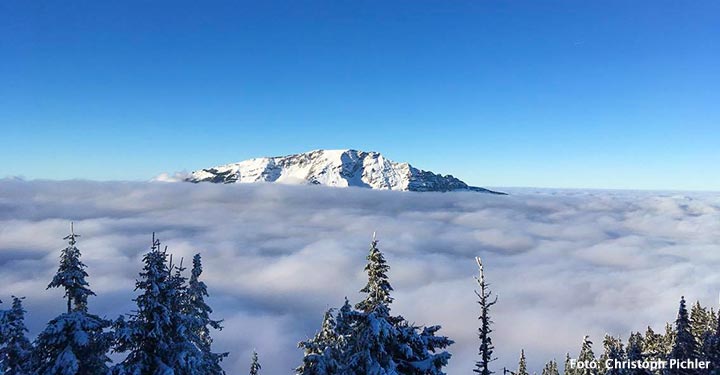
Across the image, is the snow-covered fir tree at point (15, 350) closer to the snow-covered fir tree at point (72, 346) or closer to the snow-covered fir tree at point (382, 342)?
the snow-covered fir tree at point (72, 346)

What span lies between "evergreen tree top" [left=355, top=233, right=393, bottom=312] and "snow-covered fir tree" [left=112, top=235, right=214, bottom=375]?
6.55 meters

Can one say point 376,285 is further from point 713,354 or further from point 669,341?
point 669,341

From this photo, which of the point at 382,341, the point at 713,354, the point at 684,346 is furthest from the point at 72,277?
the point at 713,354

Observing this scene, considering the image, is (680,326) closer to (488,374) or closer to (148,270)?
(488,374)

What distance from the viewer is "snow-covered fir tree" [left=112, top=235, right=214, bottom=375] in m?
14.8

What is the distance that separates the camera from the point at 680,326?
119 ft

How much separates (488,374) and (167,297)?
1511 centimetres

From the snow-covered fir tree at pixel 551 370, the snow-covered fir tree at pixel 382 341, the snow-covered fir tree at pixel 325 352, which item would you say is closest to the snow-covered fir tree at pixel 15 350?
the snow-covered fir tree at pixel 325 352

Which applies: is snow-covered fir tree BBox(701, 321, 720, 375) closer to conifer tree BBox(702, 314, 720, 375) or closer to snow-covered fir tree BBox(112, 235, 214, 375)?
conifer tree BBox(702, 314, 720, 375)

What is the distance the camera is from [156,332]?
1473 centimetres

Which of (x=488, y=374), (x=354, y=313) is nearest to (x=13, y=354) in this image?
(x=354, y=313)

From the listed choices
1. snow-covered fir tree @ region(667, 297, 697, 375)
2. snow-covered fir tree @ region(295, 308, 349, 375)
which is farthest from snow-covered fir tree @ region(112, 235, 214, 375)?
snow-covered fir tree @ region(667, 297, 697, 375)


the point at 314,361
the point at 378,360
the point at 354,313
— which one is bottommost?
the point at 314,361

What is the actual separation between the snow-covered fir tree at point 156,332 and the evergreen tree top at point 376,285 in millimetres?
6552
